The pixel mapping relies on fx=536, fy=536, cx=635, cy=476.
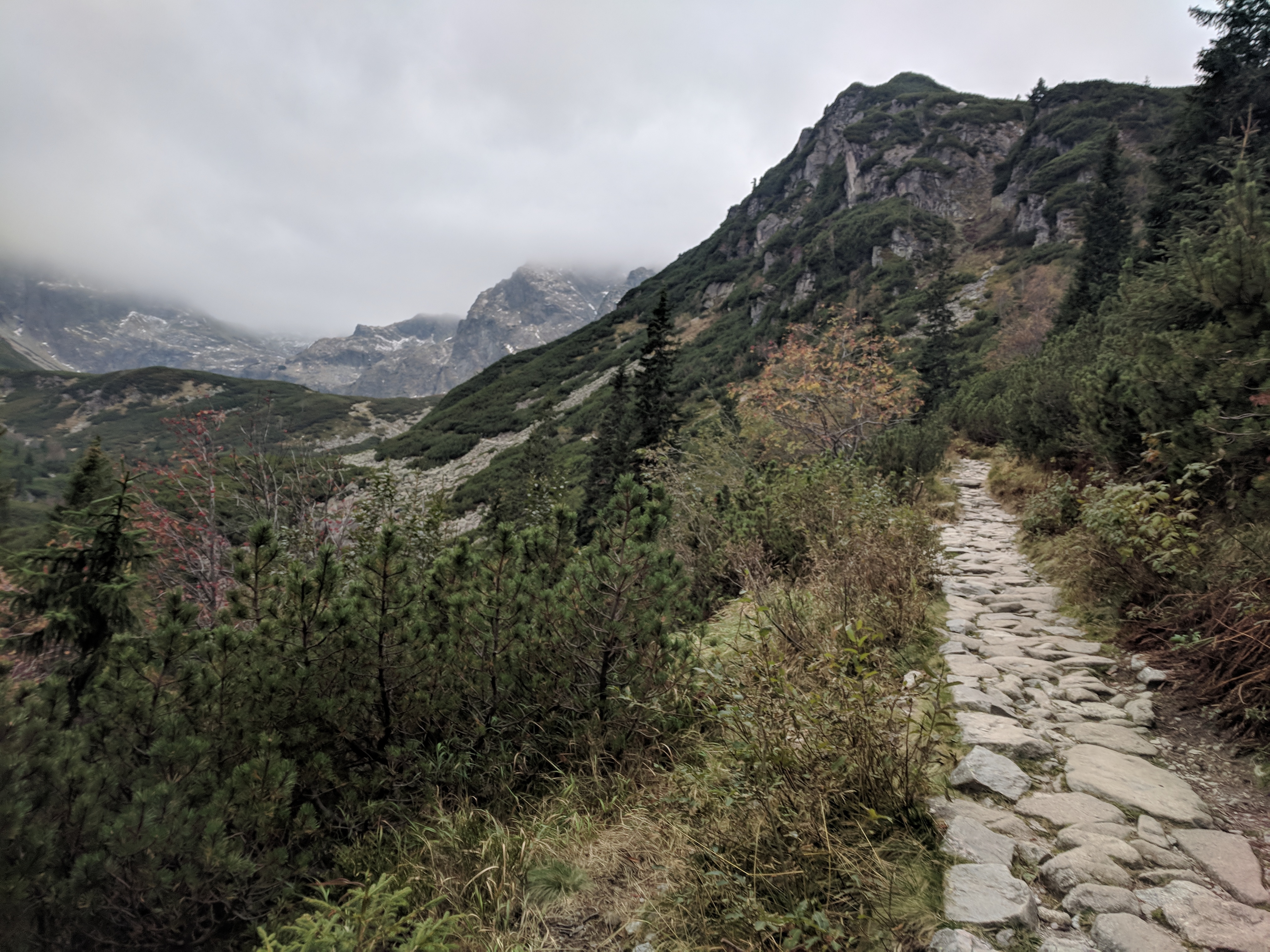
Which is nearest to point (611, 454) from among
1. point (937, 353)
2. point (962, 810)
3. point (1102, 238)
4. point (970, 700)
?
point (970, 700)

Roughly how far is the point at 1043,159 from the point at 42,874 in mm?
80144

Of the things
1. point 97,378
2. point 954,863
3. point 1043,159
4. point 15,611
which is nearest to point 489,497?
point 15,611

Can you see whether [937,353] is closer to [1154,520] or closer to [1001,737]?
[1154,520]

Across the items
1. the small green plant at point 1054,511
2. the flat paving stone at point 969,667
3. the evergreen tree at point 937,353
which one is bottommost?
the flat paving stone at point 969,667

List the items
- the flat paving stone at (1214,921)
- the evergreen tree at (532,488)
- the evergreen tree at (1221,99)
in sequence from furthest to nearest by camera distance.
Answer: the evergreen tree at (1221,99), the evergreen tree at (532,488), the flat paving stone at (1214,921)

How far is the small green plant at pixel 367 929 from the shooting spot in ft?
5.63

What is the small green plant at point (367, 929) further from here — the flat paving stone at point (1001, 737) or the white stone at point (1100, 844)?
the flat paving stone at point (1001, 737)

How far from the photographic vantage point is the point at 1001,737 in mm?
2668

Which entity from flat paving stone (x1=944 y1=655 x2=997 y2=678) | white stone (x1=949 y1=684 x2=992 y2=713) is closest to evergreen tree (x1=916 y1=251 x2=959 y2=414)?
flat paving stone (x1=944 y1=655 x2=997 y2=678)

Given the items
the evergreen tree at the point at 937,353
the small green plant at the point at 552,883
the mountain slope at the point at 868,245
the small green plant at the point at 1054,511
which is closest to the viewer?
the small green plant at the point at 552,883

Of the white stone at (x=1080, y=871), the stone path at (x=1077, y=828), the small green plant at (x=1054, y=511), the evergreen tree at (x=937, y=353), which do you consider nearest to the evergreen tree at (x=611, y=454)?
the small green plant at (x=1054, y=511)

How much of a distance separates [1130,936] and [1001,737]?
1234 millimetres

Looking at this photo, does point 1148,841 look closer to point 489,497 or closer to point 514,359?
point 489,497

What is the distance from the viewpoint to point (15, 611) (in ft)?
9.05
